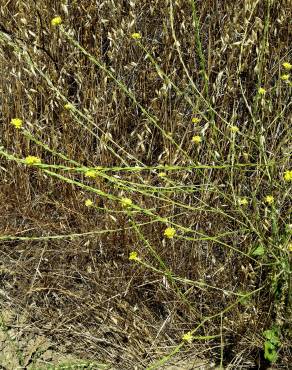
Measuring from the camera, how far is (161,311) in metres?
2.12

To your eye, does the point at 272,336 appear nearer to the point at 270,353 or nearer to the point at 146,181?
the point at 270,353

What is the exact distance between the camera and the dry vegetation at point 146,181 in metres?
1.98

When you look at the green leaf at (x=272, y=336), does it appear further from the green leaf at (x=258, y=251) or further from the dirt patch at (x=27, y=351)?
the dirt patch at (x=27, y=351)

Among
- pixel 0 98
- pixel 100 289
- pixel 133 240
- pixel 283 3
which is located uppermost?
pixel 283 3

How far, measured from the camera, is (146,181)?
6.23 ft

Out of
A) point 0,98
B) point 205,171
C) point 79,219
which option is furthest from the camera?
point 0,98

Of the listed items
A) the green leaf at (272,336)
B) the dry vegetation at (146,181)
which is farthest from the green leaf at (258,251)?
the green leaf at (272,336)

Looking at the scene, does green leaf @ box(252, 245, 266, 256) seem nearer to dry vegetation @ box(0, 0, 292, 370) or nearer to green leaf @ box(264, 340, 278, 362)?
dry vegetation @ box(0, 0, 292, 370)

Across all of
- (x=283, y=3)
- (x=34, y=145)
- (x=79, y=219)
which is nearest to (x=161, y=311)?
(x=79, y=219)

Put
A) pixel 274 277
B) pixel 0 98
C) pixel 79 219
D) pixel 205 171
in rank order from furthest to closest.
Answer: pixel 0 98 < pixel 79 219 < pixel 205 171 < pixel 274 277

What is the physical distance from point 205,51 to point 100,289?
102 centimetres

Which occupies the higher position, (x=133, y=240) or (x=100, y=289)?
(x=133, y=240)

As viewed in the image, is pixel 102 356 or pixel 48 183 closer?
pixel 102 356

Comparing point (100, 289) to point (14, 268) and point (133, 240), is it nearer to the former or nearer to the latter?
point (133, 240)
